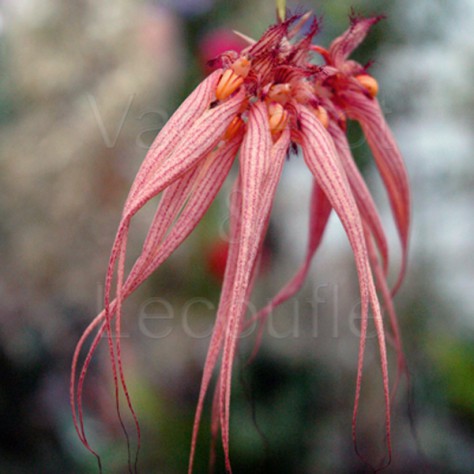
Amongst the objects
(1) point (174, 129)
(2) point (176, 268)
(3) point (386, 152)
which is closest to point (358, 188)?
(3) point (386, 152)

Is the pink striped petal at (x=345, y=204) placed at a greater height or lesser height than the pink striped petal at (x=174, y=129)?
lesser

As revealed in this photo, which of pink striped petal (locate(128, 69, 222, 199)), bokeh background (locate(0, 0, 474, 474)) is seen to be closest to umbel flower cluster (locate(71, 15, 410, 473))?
pink striped petal (locate(128, 69, 222, 199))

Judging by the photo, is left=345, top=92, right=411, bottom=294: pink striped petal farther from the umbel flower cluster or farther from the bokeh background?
the bokeh background

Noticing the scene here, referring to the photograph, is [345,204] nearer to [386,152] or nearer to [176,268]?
[386,152]

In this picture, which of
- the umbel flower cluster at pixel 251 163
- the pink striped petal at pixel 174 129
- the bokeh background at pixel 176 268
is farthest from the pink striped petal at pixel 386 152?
the bokeh background at pixel 176 268

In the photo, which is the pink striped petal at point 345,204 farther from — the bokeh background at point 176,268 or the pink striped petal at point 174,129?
the bokeh background at point 176,268
